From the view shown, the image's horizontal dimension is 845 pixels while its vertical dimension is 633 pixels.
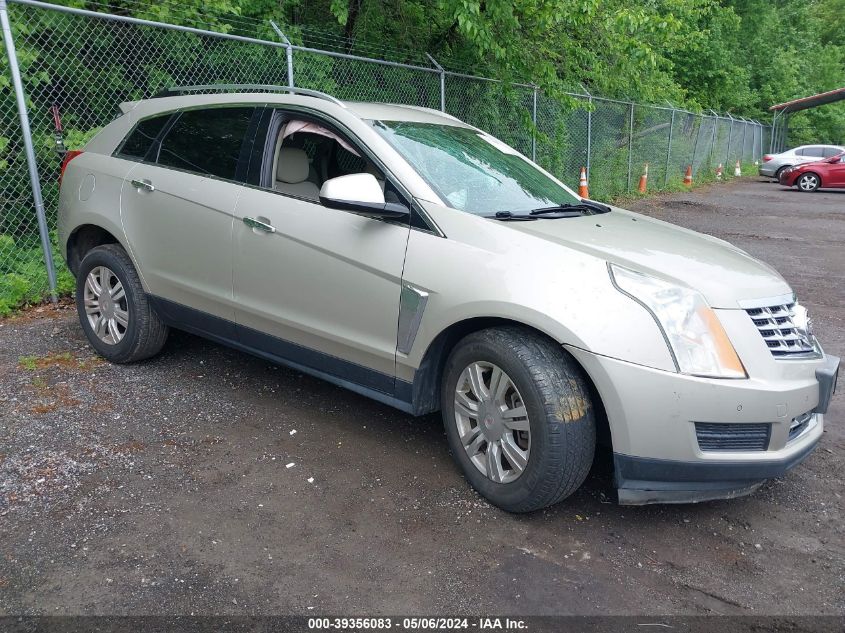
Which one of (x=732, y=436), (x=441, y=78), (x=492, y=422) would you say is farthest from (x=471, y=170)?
(x=441, y=78)

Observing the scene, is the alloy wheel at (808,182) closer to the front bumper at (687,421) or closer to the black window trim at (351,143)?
the front bumper at (687,421)

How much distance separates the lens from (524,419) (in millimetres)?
3066

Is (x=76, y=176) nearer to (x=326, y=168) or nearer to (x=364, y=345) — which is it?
(x=326, y=168)

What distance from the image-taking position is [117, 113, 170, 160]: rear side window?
467 centimetres

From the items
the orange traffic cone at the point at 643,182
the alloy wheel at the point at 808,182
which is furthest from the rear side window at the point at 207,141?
the alloy wheel at the point at 808,182

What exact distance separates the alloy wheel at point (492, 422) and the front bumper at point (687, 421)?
0.39 meters

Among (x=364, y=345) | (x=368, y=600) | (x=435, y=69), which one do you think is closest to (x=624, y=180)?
(x=435, y=69)

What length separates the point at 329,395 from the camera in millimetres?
4535

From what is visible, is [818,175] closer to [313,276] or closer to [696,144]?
[696,144]

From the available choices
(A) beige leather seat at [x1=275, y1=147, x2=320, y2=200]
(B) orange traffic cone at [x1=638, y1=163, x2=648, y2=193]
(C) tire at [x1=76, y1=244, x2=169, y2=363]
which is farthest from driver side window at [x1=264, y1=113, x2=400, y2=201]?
(B) orange traffic cone at [x1=638, y1=163, x2=648, y2=193]

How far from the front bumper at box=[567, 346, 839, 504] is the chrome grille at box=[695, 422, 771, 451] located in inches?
0.5

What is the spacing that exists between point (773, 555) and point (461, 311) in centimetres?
168

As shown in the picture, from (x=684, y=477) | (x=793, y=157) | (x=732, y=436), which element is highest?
(x=793, y=157)

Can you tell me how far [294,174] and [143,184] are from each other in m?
1.04
